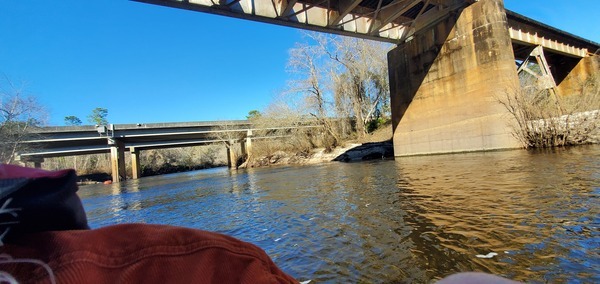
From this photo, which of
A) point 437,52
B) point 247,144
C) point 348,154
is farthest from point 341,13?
point 247,144

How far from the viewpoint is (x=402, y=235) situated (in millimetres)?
3936

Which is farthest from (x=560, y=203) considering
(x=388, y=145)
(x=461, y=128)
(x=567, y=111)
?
(x=388, y=145)

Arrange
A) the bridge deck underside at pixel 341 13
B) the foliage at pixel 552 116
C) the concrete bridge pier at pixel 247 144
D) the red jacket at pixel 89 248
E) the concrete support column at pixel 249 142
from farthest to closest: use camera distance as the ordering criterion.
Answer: the concrete bridge pier at pixel 247 144 < the concrete support column at pixel 249 142 < the bridge deck underside at pixel 341 13 < the foliage at pixel 552 116 < the red jacket at pixel 89 248

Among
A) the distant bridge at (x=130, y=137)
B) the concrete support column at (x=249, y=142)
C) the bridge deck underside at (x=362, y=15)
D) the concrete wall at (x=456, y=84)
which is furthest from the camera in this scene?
the concrete support column at (x=249, y=142)

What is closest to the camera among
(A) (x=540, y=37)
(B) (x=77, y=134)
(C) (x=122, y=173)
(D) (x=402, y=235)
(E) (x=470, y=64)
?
(D) (x=402, y=235)

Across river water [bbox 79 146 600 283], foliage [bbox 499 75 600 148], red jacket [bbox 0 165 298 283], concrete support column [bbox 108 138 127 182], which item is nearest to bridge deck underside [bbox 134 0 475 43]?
foliage [bbox 499 75 600 148]

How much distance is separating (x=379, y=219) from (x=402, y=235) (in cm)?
91

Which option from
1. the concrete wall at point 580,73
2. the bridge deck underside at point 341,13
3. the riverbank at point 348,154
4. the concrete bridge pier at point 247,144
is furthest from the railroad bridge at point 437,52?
the concrete bridge pier at point 247,144

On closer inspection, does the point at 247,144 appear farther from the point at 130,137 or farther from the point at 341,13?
the point at 341,13

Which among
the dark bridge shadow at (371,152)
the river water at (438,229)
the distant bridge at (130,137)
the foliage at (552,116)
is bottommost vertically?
the river water at (438,229)

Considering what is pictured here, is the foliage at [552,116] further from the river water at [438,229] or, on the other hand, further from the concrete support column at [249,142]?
the concrete support column at [249,142]

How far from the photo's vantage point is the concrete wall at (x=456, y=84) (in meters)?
16.0

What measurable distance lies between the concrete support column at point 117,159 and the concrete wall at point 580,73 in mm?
50241

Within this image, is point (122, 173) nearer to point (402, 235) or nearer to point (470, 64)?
point (470, 64)
